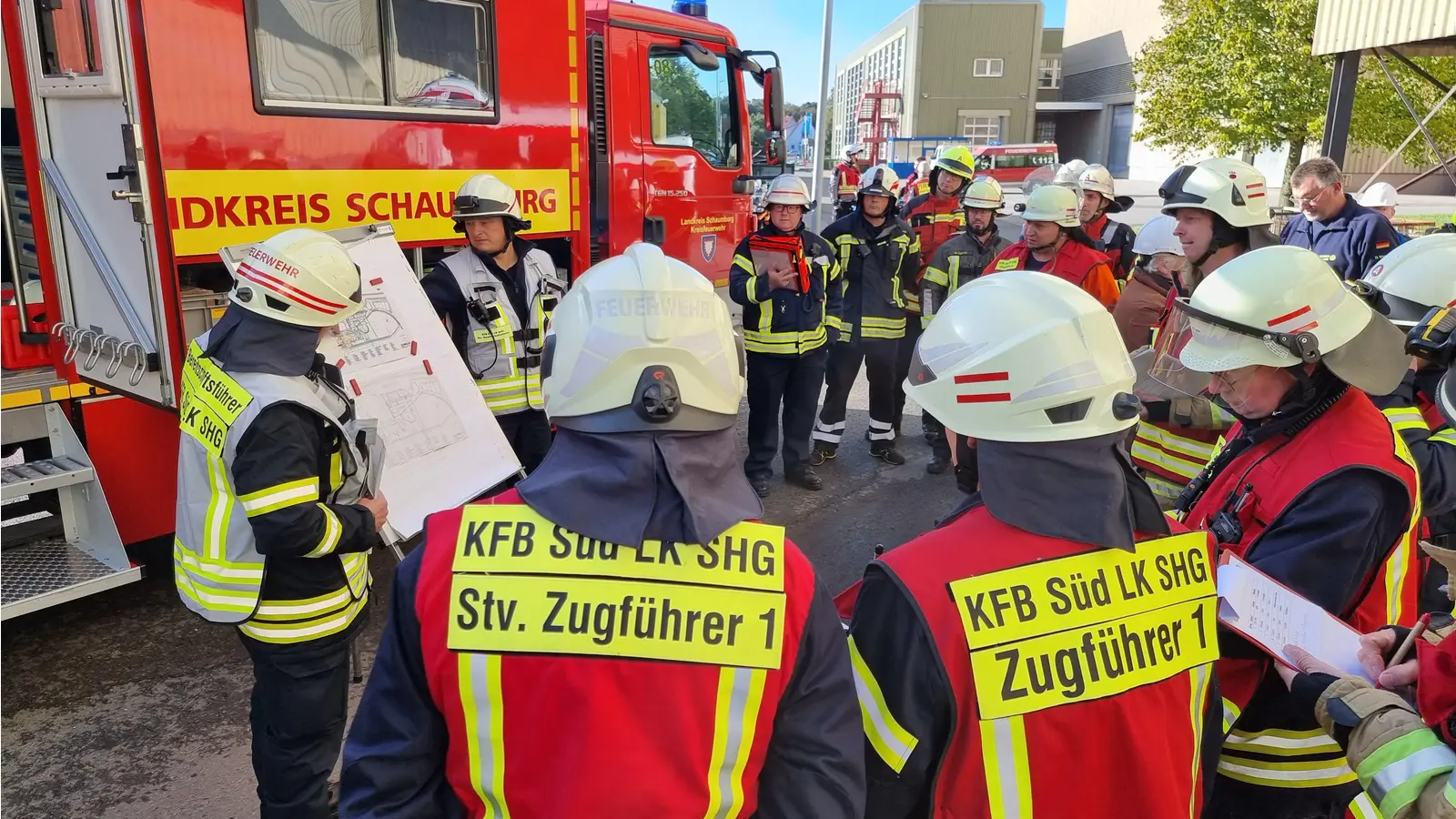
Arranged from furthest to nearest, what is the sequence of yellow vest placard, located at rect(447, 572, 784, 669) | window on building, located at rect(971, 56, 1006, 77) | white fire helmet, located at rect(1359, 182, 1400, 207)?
1. window on building, located at rect(971, 56, 1006, 77)
2. white fire helmet, located at rect(1359, 182, 1400, 207)
3. yellow vest placard, located at rect(447, 572, 784, 669)

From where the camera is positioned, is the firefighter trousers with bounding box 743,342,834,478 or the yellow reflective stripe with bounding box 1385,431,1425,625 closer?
the yellow reflective stripe with bounding box 1385,431,1425,625

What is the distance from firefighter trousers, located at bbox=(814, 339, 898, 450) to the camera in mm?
6262

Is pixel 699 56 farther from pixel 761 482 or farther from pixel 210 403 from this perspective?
pixel 210 403

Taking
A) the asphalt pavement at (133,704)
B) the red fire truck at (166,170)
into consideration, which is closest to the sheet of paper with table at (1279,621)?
the asphalt pavement at (133,704)

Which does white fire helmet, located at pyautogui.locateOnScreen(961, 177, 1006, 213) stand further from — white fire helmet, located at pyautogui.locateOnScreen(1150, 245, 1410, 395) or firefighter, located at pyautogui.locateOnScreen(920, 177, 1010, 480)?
white fire helmet, located at pyautogui.locateOnScreen(1150, 245, 1410, 395)

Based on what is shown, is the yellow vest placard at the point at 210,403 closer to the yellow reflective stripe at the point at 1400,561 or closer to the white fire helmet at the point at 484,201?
the white fire helmet at the point at 484,201

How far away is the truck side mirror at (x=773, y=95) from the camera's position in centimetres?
674

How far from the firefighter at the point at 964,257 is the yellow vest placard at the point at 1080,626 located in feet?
15.0

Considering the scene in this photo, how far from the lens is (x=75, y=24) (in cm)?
341

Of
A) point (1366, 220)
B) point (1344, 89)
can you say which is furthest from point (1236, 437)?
point (1344, 89)

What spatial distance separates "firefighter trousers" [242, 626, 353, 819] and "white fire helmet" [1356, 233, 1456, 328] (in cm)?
308

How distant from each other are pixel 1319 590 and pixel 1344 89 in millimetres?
12351

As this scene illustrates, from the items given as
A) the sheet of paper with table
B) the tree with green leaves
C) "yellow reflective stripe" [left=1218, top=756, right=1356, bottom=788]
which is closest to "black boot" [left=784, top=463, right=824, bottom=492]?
"yellow reflective stripe" [left=1218, top=756, right=1356, bottom=788]

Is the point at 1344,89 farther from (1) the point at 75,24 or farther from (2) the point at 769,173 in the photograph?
(1) the point at 75,24
